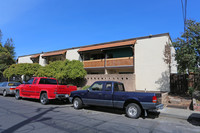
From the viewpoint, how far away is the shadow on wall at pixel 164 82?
14702 mm

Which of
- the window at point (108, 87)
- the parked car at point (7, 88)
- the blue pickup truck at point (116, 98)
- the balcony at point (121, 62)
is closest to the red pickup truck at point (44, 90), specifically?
the blue pickup truck at point (116, 98)

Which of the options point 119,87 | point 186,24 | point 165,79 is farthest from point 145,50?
point 119,87

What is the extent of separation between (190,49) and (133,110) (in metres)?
7.78

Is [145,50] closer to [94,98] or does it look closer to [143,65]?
[143,65]

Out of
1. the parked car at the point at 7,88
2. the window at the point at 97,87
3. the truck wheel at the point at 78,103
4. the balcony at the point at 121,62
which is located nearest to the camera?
the window at the point at 97,87

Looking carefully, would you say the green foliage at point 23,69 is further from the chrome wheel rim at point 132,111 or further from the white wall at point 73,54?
the chrome wheel rim at point 132,111

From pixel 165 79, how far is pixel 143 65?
283 cm

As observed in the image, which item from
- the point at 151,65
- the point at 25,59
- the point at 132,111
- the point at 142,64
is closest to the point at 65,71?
the point at 142,64

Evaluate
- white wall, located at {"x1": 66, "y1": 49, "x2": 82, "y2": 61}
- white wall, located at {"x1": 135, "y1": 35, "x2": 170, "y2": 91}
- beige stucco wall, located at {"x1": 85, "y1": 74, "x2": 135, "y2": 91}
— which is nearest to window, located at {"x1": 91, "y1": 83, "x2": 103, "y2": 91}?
beige stucco wall, located at {"x1": 85, "y1": 74, "x2": 135, "y2": 91}

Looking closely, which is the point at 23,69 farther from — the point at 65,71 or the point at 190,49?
the point at 190,49

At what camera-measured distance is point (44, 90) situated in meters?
9.97

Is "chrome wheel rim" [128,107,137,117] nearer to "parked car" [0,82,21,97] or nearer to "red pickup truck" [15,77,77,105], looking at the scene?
"red pickup truck" [15,77,77,105]

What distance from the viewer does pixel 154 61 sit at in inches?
621

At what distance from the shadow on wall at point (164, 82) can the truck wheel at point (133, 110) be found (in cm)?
929
